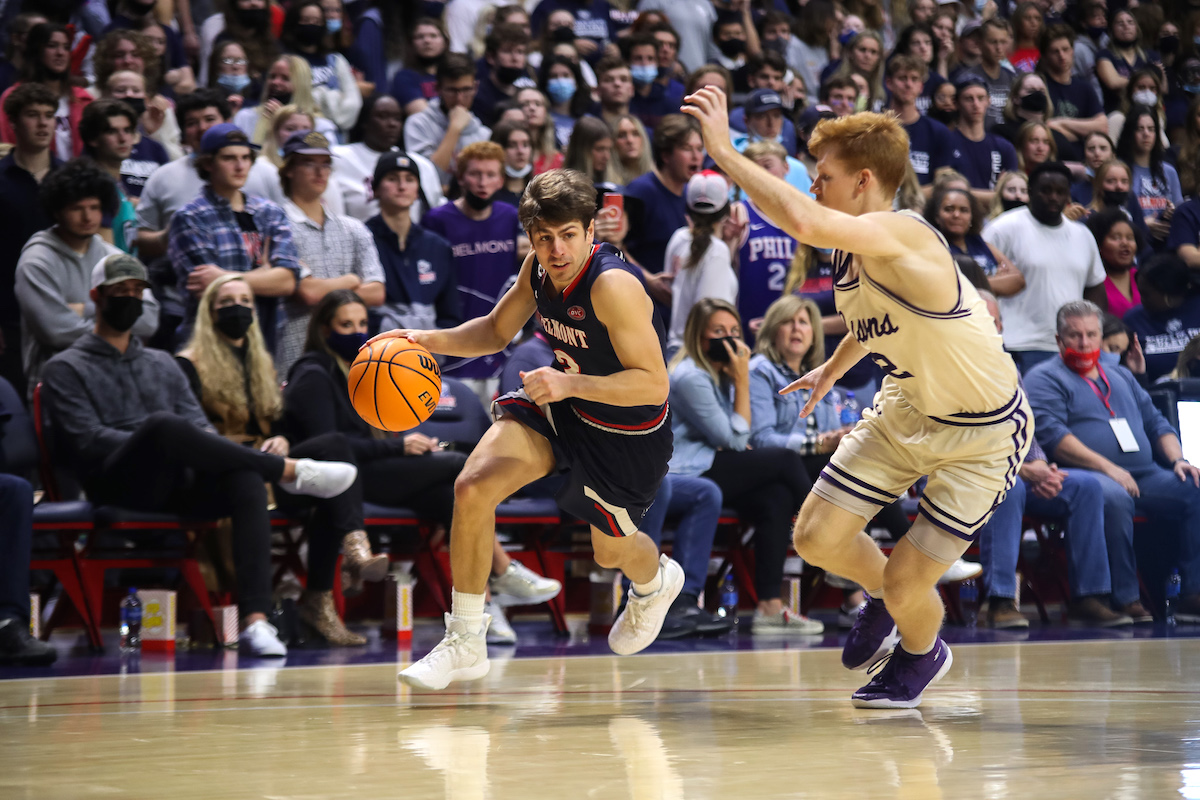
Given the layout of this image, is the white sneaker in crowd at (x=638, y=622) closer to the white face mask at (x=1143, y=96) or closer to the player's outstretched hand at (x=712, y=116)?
the player's outstretched hand at (x=712, y=116)

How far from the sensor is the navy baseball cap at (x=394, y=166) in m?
7.88

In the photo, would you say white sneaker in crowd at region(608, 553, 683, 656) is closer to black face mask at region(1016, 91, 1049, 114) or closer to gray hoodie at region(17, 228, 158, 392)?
gray hoodie at region(17, 228, 158, 392)

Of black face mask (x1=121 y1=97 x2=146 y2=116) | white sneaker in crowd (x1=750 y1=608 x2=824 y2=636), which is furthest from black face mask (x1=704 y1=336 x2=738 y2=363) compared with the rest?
black face mask (x1=121 y1=97 x2=146 y2=116)

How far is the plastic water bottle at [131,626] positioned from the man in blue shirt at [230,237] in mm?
1508

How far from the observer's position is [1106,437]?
26.3 ft

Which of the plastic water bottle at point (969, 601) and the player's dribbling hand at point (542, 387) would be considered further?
the plastic water bottle at point (969, 601)

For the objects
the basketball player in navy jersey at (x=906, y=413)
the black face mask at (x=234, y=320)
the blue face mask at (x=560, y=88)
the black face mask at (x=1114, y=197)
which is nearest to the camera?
the basketball player in navy jersey at (x=906, y=413)

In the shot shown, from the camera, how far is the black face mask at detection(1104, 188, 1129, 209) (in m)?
10.3

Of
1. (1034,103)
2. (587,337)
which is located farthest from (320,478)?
(1034,103)

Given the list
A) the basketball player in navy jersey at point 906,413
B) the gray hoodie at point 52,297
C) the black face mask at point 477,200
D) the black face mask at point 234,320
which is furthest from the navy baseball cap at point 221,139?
the basketball player in navy jersey at point 906,413

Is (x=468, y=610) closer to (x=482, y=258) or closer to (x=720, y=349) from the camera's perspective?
(x=720, y=349)

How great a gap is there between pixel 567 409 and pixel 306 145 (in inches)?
145

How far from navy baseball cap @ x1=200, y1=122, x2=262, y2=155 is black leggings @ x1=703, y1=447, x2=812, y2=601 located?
3.08 m

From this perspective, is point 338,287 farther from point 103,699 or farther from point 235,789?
point 235,789
